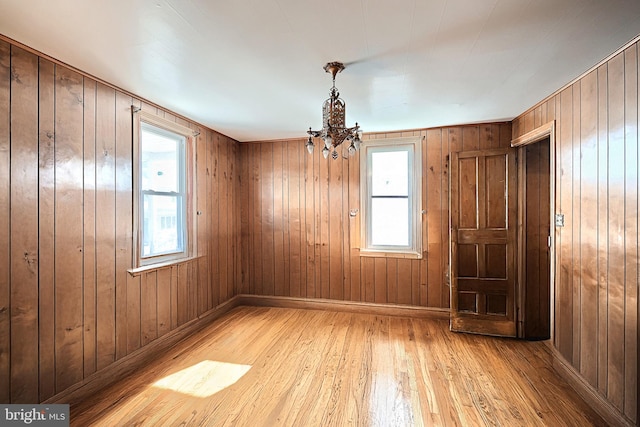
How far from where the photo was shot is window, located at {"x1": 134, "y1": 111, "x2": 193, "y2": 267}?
2639mm

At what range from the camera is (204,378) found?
237cm

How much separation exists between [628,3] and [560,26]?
25 cm

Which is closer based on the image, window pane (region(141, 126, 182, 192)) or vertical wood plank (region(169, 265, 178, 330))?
window pane (region(141, 126, 182, 192))

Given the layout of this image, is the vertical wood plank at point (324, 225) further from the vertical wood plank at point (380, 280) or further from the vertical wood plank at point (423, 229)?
the vertical wood plank at point (423, 229)

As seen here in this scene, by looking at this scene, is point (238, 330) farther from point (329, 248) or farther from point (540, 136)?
point (540, 136)

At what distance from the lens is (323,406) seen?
6.64 feet

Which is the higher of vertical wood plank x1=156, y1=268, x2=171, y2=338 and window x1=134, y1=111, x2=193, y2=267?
window x1=134, y1=111, x2=193, y2=267

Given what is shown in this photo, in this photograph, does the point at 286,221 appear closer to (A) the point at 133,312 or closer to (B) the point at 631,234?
(A) the point at 133,312

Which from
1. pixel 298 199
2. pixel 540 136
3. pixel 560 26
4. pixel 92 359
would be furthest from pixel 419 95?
pixel 92 359

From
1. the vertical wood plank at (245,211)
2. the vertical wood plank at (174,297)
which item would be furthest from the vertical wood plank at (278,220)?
the vertical wood plank at (174,297)

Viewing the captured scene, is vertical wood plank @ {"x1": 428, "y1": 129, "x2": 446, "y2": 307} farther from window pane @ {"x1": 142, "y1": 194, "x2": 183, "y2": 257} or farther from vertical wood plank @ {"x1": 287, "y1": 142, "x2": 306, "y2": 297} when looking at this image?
window pane @ {"x1": 142, "y1": 194, "x2": 183, "y2": 257}

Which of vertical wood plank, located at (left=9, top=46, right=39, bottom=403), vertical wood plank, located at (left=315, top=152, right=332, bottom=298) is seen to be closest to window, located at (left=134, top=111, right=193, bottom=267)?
vertical wood plank, located at (left=9, top=46, right=39, bottom=403)

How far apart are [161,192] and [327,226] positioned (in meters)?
2.06

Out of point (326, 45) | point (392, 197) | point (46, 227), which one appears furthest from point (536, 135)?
point (46, 227)
